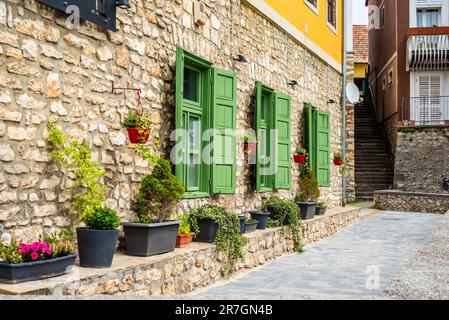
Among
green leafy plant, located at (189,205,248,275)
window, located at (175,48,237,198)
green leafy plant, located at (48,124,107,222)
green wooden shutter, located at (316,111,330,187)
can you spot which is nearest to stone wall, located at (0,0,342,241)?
green leafy plant, located at (48,124,107,222)

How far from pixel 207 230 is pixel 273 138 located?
3.14 metres

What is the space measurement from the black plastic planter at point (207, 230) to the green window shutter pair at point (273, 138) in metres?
2.25

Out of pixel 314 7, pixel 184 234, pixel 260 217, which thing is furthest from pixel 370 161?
pixel 184 234

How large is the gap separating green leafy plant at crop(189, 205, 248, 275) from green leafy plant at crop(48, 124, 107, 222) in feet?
5.36

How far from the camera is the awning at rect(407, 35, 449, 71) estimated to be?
62.8ft

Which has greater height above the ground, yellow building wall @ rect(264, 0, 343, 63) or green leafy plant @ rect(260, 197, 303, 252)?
yellow building wall @ rect(264, 0, 343, 63)

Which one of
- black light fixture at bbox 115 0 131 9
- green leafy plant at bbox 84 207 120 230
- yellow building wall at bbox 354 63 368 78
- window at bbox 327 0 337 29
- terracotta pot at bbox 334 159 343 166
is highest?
yellow building wall at bbox 354 63 368 78

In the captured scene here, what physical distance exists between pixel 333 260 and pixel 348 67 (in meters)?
8.76

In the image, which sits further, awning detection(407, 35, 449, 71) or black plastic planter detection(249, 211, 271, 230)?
awning detection(407, 35, 449, 71)

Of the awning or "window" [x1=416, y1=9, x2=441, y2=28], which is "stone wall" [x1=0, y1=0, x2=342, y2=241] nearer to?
the awning

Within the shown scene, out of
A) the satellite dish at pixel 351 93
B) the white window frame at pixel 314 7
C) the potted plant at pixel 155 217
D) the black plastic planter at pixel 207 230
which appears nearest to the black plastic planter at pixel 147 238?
the potted plant at pixel 155 217

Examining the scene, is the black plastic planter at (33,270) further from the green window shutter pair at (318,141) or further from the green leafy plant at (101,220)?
the green window shutter pair at (318,141)

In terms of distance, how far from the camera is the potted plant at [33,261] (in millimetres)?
3447
